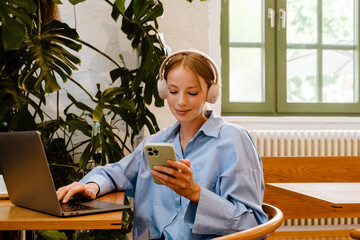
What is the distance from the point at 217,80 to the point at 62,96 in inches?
71.3

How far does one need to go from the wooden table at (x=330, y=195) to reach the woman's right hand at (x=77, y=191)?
793 millimetres

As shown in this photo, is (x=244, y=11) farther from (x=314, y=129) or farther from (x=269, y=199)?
(x=269, y=199)

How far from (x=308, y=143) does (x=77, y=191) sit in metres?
2.37

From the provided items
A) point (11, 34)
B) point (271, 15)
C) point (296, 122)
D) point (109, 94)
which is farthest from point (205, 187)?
point (271, 15)

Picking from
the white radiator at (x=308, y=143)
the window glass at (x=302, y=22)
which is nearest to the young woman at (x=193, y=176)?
the white radiator at (x=308, y=143)

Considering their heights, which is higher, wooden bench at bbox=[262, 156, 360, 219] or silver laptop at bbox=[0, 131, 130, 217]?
silver laptop at bbox=[0, 131, 130, 217]

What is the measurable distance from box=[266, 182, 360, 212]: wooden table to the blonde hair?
0.59 meters

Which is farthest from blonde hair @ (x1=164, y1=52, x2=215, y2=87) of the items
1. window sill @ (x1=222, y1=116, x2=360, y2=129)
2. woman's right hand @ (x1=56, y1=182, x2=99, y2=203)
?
window sill @ (x1=222, y1=116, x2=360, y2=129)

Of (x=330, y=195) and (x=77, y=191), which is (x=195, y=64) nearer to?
(x=77, y=191)

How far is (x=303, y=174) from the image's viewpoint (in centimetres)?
291

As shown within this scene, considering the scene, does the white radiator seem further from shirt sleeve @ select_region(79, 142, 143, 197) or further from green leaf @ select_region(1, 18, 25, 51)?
green leaf @ select_region(1, 18, 25, 51)

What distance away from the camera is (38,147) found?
3.75 feet

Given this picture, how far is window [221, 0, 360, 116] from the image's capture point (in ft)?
12.1

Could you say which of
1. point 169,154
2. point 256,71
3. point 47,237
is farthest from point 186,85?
point 256,71
